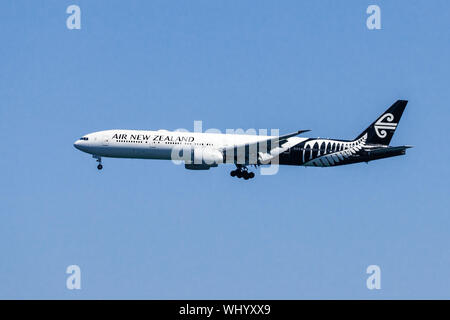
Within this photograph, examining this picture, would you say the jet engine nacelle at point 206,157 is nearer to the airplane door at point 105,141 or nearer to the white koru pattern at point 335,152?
the airplane door at point 105,141

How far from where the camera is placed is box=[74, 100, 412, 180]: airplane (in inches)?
3593

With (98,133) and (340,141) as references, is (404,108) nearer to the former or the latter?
(340,141)

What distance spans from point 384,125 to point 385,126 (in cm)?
15

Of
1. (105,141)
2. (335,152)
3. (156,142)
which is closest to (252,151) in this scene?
(335,152)

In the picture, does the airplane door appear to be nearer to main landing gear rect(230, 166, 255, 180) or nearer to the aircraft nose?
the aircraft nose

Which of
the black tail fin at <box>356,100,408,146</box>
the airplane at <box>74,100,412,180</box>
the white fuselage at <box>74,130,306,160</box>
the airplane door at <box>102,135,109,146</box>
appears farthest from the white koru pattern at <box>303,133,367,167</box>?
the airplane door at <box>102,135,109,146</box>

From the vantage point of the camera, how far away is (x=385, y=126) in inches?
3844

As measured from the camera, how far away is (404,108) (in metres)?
98.6

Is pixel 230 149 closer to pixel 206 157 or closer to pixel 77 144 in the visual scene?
pixel 206 157
